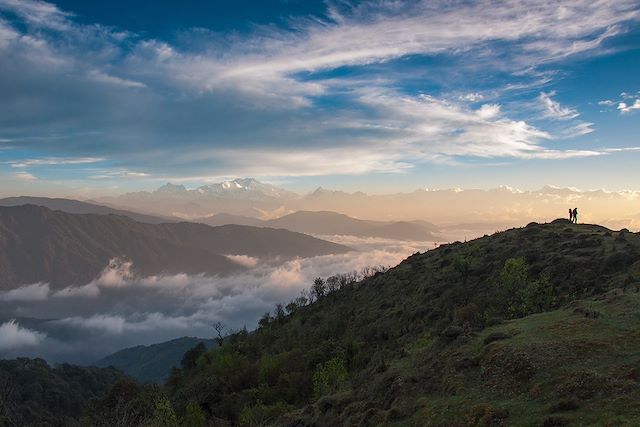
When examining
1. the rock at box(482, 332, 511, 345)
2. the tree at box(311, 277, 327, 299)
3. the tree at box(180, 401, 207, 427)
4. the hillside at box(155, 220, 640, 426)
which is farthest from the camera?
the tree at box(311, 277, 327, 299)

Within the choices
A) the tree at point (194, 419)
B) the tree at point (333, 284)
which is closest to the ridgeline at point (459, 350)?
the tree at point (194, 419)

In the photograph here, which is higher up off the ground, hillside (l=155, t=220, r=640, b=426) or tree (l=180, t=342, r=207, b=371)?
hillside (l=155, t=220, r=640, b=426)

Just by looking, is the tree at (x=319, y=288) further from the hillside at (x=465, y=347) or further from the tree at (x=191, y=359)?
the tree at (x=191, y=359)

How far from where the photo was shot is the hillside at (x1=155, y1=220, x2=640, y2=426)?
89.9ft

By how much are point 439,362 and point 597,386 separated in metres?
13.5

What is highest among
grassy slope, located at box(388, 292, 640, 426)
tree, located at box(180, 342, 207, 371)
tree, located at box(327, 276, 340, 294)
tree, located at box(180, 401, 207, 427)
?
grassy slope, located at box(388, 292, 640, 426)

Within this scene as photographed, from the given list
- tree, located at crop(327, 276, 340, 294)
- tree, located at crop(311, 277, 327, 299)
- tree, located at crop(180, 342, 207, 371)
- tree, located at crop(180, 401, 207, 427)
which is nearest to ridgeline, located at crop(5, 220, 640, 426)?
tree, located at crop(180, 401, 207, 427)

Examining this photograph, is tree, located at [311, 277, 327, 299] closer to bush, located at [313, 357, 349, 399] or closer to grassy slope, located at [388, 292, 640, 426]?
bush, located at [313, 357, 349, 399]

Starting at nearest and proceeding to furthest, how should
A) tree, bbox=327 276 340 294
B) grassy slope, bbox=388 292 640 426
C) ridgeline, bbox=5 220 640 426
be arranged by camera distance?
grassy slope, bbox=388 292 640 426, ridgeline, bbox=5 220 640 426, tree, bbox=327 276 340 294

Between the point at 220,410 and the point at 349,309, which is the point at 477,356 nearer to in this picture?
the point at 220,410

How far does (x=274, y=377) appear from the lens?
88.1 meters

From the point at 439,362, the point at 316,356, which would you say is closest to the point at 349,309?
the point at 316,356

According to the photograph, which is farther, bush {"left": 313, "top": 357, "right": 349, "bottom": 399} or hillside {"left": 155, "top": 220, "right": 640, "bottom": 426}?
bush {"left": 313, "top": 357, "right": 349, "bottom": 399}

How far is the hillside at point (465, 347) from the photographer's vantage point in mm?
27406
